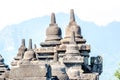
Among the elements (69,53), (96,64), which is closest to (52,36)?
(96,64)

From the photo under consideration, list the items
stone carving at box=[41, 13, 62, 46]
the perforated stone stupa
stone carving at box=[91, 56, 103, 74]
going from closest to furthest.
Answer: the perforated stone stupa → stone carving at box=[41, 13, 62, 46] → stone carving at box=[91, 56, 103, 74]

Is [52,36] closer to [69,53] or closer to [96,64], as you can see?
[96,64]

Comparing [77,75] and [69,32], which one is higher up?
[69,32]

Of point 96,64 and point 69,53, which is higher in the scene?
point 69,53

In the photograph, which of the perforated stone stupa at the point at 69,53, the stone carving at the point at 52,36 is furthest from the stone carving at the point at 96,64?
the stone carving at the point at 52,36

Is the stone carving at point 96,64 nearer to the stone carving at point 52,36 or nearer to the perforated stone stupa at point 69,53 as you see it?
the perforated stone stupa at point 69,53

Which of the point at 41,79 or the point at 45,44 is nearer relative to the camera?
the point at 41,79

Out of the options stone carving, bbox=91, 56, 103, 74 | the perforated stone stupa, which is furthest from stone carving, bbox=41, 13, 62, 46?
stone carving, bbox=91, 56, 103, 74

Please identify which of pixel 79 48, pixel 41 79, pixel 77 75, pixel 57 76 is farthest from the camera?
pixel 79 48

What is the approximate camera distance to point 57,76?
14.8 m

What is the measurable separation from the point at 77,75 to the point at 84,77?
41.8 inches

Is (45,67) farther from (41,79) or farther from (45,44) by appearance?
(45,44)

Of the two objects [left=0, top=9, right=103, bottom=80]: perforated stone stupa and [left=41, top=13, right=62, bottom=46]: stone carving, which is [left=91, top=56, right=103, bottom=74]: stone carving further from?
[left=41, top=13, right=62, bottom=46]: stone carving

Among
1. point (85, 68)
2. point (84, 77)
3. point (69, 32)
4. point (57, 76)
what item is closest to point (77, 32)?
point (69, 32)
